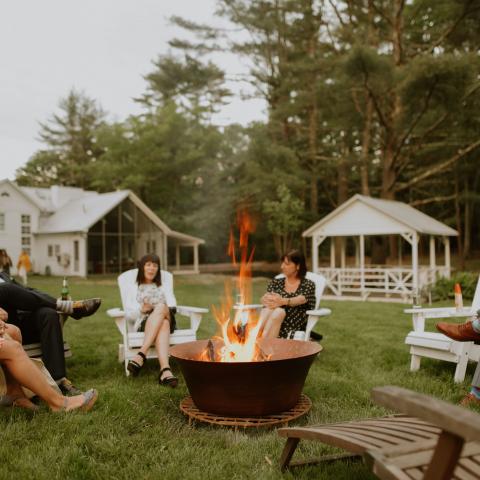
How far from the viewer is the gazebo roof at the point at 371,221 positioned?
13.4 meters

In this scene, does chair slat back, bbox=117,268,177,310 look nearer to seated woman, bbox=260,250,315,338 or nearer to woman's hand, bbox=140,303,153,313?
woman's hand, bbox=140,303,153,313

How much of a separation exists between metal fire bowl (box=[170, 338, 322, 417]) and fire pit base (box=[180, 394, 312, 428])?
0.03m

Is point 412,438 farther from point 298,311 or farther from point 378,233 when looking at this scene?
point 378,233

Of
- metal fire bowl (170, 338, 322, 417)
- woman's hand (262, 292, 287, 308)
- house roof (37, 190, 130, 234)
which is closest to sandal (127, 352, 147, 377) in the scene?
metal fire bowl (170, 338, 322, 417)

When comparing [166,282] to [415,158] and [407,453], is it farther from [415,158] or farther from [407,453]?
[415,158]

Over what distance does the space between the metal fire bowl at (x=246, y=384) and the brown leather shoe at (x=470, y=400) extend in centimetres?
117

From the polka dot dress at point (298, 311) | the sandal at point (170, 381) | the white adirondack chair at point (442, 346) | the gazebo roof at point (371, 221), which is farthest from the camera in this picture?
the gazebo roof at point (371, 221)

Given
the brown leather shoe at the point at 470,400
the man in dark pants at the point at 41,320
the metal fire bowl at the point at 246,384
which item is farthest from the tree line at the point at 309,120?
the metal fire bowl at the point at 246,384

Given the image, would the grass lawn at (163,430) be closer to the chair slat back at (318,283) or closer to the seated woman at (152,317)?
the seated woman at (152,317)

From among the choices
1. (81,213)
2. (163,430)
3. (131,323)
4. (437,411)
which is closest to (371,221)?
(131,323)

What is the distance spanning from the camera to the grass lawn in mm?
2688

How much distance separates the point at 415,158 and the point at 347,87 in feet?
19.2

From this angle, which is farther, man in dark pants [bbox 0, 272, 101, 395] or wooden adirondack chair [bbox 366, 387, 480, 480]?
man in dark pants [bbox 0, 272, 101, 395]

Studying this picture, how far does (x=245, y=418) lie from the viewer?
3.32m
